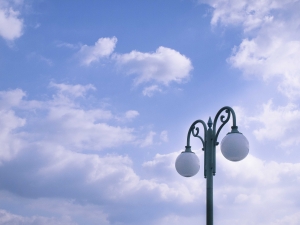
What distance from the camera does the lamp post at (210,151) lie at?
10197 mm

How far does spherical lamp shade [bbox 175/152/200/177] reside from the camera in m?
11.3

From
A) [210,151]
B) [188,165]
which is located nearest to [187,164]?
[188,165]

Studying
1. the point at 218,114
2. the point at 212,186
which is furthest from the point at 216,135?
the point at 212,186

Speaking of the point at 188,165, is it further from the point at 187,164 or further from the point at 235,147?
the point at 235,147

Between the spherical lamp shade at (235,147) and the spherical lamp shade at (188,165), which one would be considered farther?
the spherical lamp shade at (188,165)

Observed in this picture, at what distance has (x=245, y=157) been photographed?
10.3 meters

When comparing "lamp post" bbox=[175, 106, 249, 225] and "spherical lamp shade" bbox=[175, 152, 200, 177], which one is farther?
"spherical lamp shade" bbox=[175, 152, 200, 177]

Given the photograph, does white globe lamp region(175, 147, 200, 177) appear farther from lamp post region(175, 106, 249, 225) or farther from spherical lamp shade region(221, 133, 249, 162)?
spherical lamp shade region(221, 133, 249, 162)

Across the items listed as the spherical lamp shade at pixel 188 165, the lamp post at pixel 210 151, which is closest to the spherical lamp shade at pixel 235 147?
the lamp post at pixel 210 151

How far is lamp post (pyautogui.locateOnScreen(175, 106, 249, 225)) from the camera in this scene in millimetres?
10197

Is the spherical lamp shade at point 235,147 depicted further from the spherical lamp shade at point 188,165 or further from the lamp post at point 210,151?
the spherical lamp shade at point 188,165

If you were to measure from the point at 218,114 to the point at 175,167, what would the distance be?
1.78 metres

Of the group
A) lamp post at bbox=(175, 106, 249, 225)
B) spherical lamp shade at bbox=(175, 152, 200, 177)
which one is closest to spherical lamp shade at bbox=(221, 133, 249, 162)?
lamp post at bbox=(175, 106, 249, 225)

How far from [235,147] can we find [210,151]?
0.74 metres
